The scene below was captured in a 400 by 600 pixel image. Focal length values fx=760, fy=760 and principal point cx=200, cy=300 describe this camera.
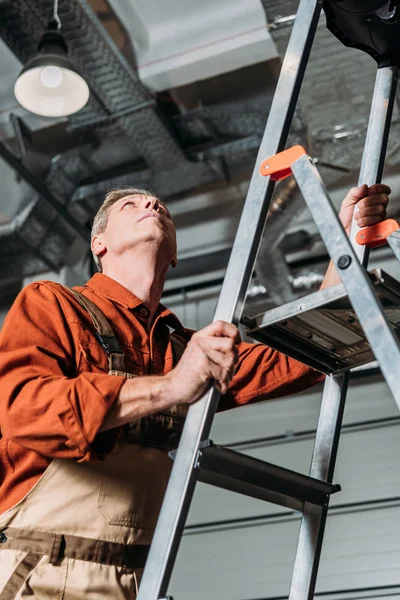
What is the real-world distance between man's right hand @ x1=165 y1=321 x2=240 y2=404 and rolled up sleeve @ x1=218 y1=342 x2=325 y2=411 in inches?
27.5

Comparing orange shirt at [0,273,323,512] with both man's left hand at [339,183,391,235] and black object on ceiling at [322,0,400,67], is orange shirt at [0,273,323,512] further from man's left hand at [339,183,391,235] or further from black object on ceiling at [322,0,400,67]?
black object on ceiling at [322,0,400,67]

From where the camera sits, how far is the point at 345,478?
6184mm

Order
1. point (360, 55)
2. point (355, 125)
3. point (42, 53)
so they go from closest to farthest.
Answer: point (42, 53) → point (360, 55) → point (355, 125)

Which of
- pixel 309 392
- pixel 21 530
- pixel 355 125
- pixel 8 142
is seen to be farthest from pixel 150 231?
pixel 309 392

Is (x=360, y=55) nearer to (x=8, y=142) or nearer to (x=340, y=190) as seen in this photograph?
(x=340, y=190)

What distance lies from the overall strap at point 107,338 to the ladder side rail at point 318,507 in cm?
53

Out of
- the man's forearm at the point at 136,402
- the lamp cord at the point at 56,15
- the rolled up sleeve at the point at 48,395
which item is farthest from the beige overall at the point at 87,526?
the lamp cord at the point at 56,15

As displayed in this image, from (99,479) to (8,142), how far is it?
14.2 feet

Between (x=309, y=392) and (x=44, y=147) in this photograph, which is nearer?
(x=44, y=147)

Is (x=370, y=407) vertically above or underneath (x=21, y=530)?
above

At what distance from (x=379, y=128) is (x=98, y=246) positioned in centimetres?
100

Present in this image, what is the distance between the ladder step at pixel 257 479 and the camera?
4.94 feet

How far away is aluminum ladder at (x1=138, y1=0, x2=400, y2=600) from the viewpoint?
1.45 meters

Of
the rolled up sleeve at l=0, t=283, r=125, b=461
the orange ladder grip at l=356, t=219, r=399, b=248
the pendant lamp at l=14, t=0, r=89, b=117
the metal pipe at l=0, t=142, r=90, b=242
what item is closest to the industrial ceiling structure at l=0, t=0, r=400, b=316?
the metal pipe at l=0, t=142, r=90, b=242
